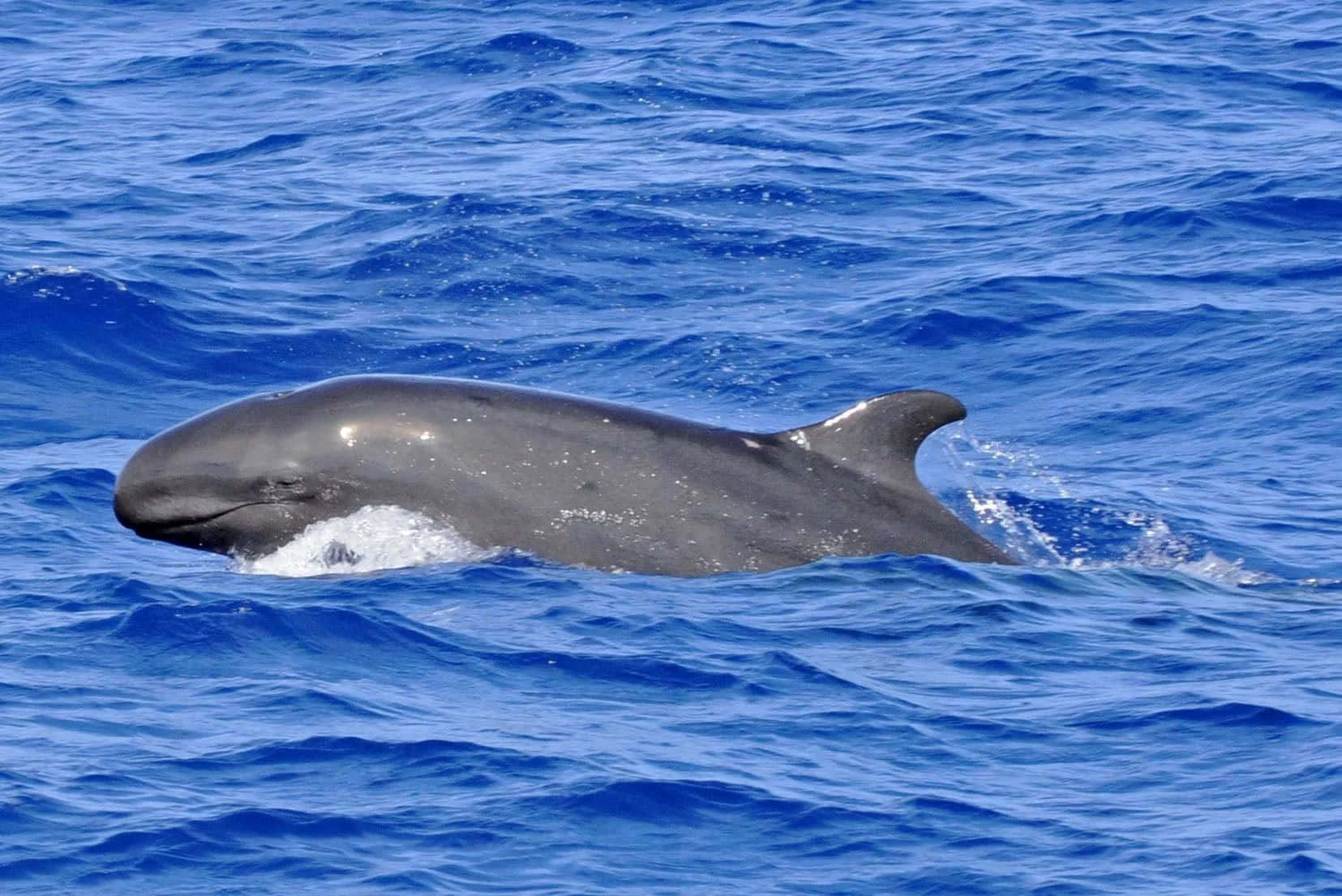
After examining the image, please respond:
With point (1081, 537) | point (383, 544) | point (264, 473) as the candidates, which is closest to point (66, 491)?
point (264, 473)

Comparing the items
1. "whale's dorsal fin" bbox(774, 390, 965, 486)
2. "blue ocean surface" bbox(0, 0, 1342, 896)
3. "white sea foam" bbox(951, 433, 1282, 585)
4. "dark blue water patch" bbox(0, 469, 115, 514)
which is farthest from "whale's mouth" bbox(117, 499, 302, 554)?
"white sea foam" bbox(951, 433, 1282, 585)

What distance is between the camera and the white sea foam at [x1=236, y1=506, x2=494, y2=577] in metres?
14.7

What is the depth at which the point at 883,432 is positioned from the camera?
575 inches

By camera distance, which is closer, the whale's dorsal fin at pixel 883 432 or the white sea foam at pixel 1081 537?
the whale's dorsal fin at pixel 883 432

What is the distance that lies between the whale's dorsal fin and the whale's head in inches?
105

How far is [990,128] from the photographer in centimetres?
3064

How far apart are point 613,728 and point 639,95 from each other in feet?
70.1

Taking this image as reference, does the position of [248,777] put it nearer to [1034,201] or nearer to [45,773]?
[45,773]

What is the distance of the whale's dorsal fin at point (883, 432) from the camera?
14.4m

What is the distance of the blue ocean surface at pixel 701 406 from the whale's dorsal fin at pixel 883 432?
2.12ft

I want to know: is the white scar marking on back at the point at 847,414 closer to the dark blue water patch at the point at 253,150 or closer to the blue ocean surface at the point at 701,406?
the blue ocean surface at the point at 701,406

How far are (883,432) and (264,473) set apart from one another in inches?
157

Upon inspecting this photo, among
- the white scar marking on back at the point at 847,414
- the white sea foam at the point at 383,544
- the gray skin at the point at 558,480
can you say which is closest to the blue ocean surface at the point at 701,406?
the white sea foam at the point at 383,544

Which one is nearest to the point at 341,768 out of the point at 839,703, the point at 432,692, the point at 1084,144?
the point at 432,692
